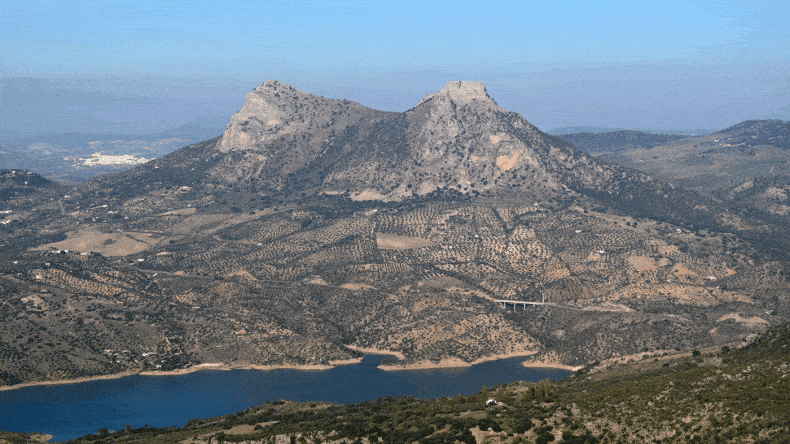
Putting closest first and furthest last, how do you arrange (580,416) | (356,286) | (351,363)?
1. (580,416)
2. (351,363)
3. (356,286)

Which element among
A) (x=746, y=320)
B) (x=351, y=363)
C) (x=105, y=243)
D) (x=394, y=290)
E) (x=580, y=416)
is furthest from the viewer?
(x=105, y=243)

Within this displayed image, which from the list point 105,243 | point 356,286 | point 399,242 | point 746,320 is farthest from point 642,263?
point 105,243

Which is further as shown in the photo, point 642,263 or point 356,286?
point 642,263

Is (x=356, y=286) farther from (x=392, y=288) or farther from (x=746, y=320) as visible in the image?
(x=746, y=320)

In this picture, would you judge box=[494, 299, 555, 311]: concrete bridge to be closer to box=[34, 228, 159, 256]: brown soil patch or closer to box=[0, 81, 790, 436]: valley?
box=[0, 81, 790, 436]: valley

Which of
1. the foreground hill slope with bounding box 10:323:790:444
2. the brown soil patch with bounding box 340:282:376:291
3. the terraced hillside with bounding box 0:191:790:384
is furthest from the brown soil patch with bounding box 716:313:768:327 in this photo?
the brown soil patch with bounding box 340:282:376:291

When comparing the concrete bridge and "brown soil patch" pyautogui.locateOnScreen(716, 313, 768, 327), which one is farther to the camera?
the concrete bridge

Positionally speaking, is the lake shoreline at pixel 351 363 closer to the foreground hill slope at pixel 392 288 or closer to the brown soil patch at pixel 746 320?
the foreground hill slope at pixel 392 288

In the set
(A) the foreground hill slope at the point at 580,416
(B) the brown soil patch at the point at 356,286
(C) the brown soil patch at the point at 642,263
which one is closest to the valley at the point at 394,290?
(B) the brown soil patch at the point at 356,286

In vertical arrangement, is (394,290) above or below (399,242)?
below

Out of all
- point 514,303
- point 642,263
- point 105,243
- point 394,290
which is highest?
point 642,263

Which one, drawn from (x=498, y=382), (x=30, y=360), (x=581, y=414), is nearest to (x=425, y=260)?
(x=498, y=382)
